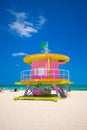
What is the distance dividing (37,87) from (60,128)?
12.8 meters

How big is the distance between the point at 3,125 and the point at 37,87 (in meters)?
12.3

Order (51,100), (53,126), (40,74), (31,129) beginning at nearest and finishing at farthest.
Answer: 1. (31,129)
2. (53,126)
3. (51,100)
4. (40,74)

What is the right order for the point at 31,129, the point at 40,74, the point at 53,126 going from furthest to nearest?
1. the point at 40,74
2. the point at 53,126
3. the point at 31,129

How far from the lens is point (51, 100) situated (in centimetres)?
1648

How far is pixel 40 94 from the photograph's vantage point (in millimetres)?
18891

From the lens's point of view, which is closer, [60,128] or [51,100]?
[60,128]

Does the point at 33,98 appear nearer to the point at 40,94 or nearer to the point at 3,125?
the point at 40,94

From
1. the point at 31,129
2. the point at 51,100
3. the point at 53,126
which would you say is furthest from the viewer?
the point at 51,100

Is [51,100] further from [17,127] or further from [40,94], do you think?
[17,127]

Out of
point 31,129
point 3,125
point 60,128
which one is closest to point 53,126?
point 60,128

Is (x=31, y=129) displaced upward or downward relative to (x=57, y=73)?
downward

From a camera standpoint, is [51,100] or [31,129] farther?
[51,100]

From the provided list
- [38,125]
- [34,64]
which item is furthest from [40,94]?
[38,125]

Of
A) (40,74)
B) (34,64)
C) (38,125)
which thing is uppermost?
(34,64)
